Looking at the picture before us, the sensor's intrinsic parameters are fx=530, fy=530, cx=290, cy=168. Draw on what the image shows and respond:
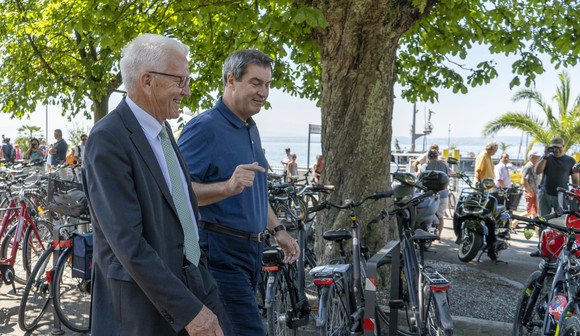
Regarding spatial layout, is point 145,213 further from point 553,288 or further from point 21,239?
point 21,239

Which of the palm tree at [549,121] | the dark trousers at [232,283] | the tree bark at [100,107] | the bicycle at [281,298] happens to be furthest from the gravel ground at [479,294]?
the palm tree at [549,121]

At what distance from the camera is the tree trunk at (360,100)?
6.15m

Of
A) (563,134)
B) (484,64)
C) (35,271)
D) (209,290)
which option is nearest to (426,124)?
(563,134)

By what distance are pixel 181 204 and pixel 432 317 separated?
264 cm

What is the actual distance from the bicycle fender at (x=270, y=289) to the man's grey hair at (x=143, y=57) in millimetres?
2408

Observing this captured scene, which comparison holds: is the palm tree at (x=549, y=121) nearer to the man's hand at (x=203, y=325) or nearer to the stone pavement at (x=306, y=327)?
the stone pavement at (x=306, y=327)

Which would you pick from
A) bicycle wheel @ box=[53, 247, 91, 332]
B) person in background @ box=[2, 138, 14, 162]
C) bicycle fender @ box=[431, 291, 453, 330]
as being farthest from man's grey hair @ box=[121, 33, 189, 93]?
person in background @ box=[2, 138, 14, 162]

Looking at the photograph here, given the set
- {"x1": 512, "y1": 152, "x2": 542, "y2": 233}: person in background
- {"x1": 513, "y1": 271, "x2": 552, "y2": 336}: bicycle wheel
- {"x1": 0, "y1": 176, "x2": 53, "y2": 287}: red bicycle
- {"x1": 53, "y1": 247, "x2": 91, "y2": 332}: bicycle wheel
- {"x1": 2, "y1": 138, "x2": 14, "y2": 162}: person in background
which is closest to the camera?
{"x1": 513, "y1": 271, "x2": 552, "y2": 336}: bicycle wheel

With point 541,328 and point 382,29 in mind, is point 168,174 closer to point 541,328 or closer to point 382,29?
point 541,328

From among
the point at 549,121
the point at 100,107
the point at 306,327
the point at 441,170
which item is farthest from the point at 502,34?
the point at 549,121

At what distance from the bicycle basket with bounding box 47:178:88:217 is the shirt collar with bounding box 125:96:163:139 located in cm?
358

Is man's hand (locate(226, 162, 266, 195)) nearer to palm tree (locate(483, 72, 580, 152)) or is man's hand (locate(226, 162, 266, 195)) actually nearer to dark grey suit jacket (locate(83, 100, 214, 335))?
dark grey suit jacket (locate(83, 100, 214, 335))

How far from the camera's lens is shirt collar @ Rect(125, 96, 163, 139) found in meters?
2.01

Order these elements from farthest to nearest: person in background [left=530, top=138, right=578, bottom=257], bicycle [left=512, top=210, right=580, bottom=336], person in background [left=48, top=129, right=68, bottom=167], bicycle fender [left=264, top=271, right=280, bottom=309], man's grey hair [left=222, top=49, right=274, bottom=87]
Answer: person in background [left=48, top=129, right=68, bottom=167]
person in background [left=530, top=138, right=578, bottom=257]
bicycle fender [left=264, top=271, right=280, bottom=309]
bicycle [left=512, top=210, right=580, bottom=336]
man's grey hair [left=222, top=49, right=274, bottom=87]
